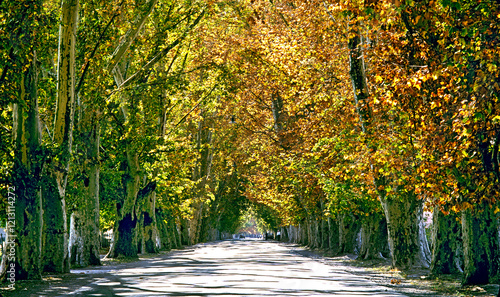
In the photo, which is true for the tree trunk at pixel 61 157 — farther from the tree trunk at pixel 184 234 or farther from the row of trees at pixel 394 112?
the tree trunk at pixel 184 234

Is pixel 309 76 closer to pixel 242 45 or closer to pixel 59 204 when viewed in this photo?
pixel 242 45

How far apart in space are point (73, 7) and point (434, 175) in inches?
428

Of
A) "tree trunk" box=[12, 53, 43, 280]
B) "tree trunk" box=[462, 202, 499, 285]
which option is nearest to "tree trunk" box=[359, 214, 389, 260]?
"tree trunk" box=[462, 202, 499, 285]

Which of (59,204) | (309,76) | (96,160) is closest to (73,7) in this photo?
(59,204)

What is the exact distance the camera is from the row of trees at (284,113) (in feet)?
41.0

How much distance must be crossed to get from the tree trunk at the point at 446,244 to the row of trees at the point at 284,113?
0.04 metres

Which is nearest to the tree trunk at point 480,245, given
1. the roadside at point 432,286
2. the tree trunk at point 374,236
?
the roadside at point 432,286

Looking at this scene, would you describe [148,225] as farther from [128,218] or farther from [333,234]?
[333,234]

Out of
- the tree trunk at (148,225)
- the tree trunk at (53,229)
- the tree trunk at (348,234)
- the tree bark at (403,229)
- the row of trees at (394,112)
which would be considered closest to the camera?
the row of trees at (394,112)

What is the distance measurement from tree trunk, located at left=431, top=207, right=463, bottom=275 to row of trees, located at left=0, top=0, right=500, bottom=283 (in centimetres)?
4

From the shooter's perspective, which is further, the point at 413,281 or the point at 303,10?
the point at 303,10

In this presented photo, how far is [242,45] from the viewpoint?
30.5 m

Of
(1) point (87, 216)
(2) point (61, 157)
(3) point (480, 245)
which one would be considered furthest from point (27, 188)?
(3) point (480, 245)

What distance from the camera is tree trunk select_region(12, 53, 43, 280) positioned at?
14.7m
